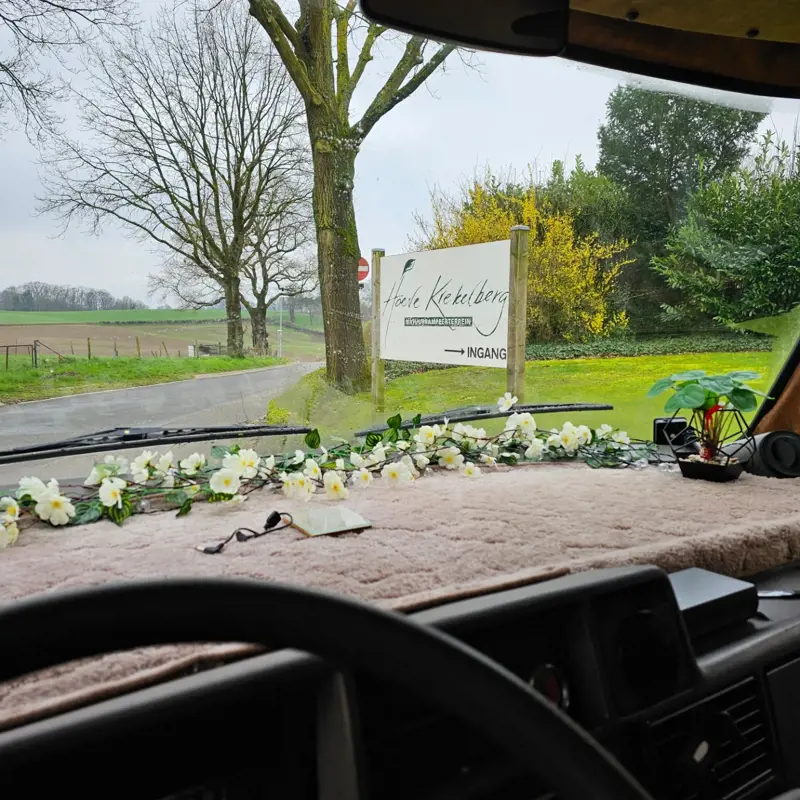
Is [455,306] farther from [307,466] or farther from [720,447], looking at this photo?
[720,447]

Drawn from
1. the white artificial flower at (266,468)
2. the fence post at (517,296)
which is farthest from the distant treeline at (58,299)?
the fence post at (517,296)

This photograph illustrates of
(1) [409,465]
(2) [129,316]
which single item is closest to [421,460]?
(1) [409,465]

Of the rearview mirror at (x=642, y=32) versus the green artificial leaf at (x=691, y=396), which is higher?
the rearview mirror at (x=642, y=32)

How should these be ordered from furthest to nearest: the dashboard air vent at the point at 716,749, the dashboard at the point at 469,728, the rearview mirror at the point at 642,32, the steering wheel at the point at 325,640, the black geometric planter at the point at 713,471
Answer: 1. the black geometric planter at the point at 713,471
2. the rearview mirror at the point at 642,32
3. the dashboard air vent at the point at 716,749
4. the dashboard at the point at 469,728
5. the steering wheel at the point at 325,640

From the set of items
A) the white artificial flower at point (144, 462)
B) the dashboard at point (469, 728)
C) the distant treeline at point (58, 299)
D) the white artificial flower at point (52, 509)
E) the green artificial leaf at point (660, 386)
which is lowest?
the dashboard at point (469, 728)

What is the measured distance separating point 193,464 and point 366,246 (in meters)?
0.53

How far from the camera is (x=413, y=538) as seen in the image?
89 cm

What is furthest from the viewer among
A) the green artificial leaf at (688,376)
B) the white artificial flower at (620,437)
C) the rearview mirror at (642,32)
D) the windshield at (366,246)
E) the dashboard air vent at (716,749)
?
the white artificial flower at (620,437)

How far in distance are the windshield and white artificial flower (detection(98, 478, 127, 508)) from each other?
7 centimetres

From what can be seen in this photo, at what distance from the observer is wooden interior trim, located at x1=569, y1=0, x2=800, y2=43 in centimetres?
97

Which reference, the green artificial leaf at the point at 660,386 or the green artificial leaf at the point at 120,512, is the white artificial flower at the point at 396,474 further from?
the green artificial leaf at the point at 660,386

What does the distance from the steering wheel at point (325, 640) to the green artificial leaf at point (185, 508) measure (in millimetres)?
800

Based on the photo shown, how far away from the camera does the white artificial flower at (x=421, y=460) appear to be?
1.27m

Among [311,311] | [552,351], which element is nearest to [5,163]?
[311,311]
